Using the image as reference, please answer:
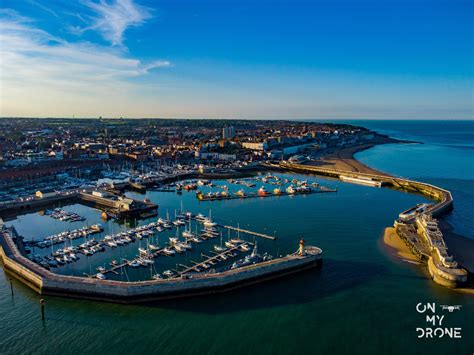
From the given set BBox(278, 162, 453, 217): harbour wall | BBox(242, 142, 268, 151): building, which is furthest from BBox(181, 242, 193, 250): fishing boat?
BBox(242, 142, 268, 151): building

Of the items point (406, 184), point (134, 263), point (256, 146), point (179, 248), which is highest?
point (256, 146)

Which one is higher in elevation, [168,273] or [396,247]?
[396,247]

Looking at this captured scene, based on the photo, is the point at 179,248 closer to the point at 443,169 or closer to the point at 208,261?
the point at 208,261

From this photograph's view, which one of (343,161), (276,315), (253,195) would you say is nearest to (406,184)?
(253,195)


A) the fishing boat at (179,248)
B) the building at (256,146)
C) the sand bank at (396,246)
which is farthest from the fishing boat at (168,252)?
the building at (256,146)

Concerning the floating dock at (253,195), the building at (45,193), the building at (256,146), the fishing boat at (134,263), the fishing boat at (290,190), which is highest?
the building at (256,146)

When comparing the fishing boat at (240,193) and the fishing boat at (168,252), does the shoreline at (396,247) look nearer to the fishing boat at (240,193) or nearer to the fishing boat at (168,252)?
the fishing boat at (168,252)

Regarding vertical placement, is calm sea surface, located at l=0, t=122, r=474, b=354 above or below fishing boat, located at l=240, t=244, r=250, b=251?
below

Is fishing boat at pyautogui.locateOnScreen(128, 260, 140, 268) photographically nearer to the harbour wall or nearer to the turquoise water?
the turquoise water

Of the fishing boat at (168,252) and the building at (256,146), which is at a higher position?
the building at (256,146)
